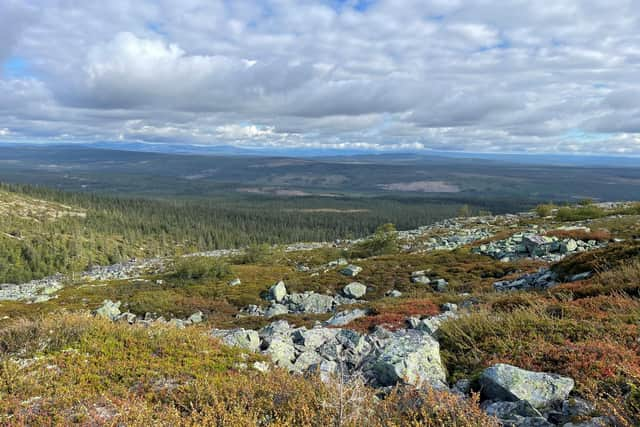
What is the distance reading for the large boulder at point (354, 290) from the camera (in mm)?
28281

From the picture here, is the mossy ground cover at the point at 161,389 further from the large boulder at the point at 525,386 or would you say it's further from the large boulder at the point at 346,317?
the large boulder at the point at 346,317

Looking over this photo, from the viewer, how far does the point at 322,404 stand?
19.4 feet

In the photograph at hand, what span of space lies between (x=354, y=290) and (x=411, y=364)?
68.4 feet

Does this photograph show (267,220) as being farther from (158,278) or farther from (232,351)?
(232,351)

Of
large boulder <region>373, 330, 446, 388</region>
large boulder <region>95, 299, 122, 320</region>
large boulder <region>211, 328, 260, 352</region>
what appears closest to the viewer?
large boulder <region>373, 330, 446, 388</region>

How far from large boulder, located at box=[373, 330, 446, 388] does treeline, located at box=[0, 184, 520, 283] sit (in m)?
109

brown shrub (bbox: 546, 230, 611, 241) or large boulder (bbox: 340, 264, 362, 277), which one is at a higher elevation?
brown shrub (bbox: 546, 230, 611, 241)

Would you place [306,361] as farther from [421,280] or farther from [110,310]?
[110,310]

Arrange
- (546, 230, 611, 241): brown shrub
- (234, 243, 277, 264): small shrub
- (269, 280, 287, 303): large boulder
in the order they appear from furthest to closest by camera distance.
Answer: (234, 243, 277, 264): small shrub, (546, 230, 611, 241): brown shrub, (269, 280, 287, 303): large boulder

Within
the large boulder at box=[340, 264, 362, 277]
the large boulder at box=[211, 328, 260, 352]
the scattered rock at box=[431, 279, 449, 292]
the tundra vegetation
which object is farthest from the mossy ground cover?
the large boulder at box=[340, 264, 362, 277]

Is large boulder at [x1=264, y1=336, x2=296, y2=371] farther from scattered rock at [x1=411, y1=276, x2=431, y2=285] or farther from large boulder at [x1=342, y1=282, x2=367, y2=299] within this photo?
scattered rock at [x1=411, y1=276, x2=431, y2=285]

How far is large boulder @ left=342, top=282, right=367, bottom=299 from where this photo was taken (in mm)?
28281

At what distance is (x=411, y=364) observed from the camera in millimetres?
8102

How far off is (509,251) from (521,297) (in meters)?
22.5
